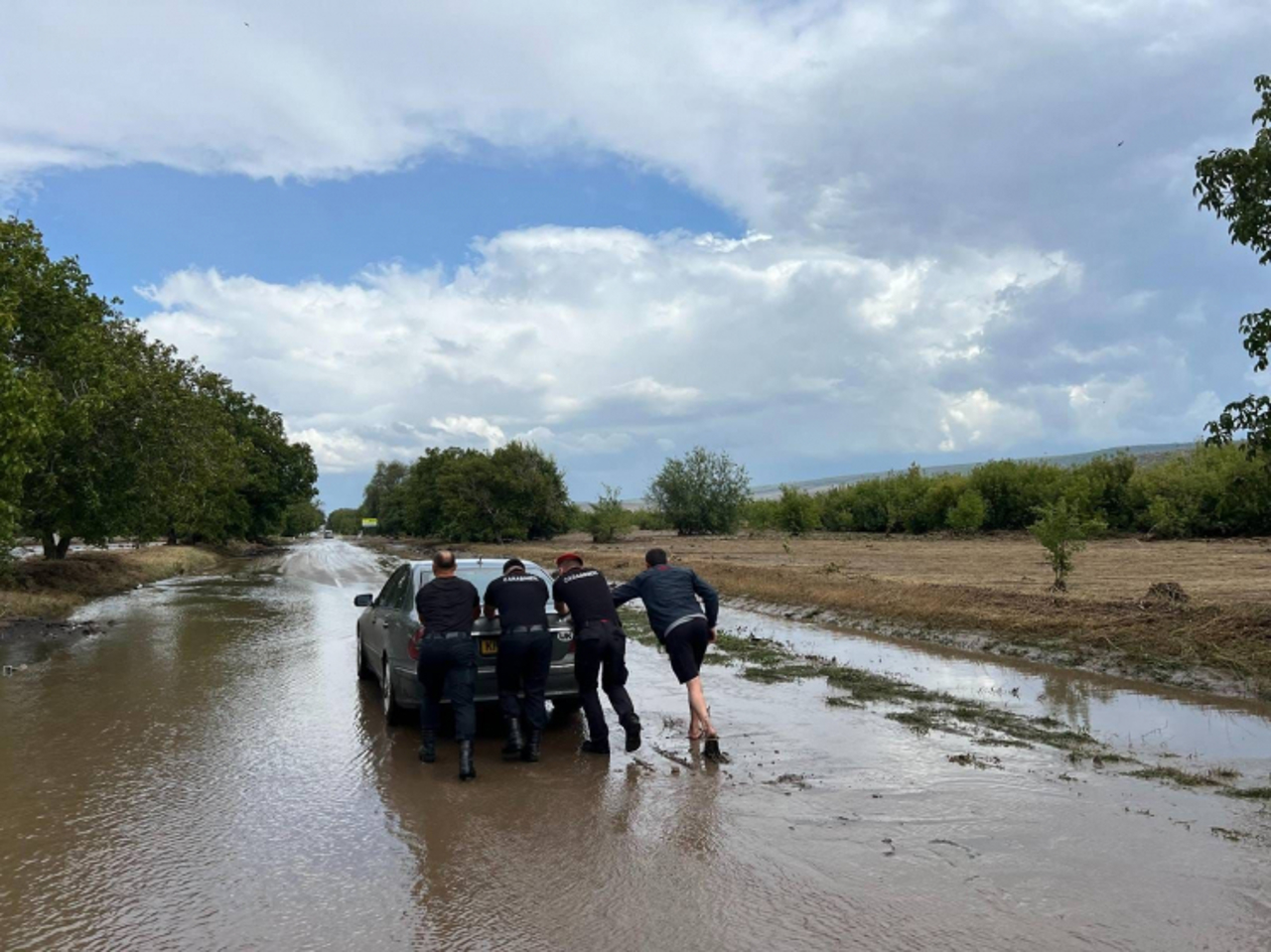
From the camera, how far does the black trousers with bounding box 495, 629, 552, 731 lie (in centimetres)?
799

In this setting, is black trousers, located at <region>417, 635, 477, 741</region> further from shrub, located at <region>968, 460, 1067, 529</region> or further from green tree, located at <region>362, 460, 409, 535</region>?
green tree, located at <region>362, 460, 409, 535</region>

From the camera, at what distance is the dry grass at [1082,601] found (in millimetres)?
12555

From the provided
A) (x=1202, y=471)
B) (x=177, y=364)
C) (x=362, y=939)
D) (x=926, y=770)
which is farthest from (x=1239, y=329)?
(x=1202, y=471)

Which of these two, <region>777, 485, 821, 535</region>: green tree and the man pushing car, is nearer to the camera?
the man pushing car

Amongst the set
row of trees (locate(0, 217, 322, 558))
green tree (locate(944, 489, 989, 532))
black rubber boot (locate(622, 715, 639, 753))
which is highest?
row of trees (locate(0, 217, 322, 558))

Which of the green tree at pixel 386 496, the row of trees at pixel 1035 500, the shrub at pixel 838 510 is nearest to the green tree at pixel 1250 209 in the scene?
the row of trees at pixel 1035 500

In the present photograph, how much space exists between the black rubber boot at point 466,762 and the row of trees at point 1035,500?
37.7m

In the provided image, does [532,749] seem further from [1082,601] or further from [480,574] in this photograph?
[1082,601]

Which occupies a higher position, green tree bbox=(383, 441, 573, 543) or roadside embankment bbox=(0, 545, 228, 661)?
green tree bbox=(383, 441, 573, 543)

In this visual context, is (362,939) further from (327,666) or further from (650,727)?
(327,666)

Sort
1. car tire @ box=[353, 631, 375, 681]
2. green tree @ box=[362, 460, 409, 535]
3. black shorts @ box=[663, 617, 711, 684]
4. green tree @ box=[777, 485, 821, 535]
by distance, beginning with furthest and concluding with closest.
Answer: green tree @ box=[362, 460, 409, 535]
green tree @ box=[777, 485, 821, 535]
car tire @ box=[353, 631, 375, 681]
black shorts @ box=[663, 617, 711, 684]

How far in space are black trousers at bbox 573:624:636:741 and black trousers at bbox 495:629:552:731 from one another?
12.0 inches

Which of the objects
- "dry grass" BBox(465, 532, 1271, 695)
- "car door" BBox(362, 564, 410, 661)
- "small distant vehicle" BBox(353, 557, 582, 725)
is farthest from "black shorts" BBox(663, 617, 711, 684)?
"dry grass" BBox(465, 532, 1271, 695)

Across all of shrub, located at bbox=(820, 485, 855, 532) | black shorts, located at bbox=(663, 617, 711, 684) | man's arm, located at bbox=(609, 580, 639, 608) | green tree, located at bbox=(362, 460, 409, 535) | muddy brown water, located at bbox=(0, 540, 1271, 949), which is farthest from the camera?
green tree, located at bbox=(362, 460, 409, 535)
